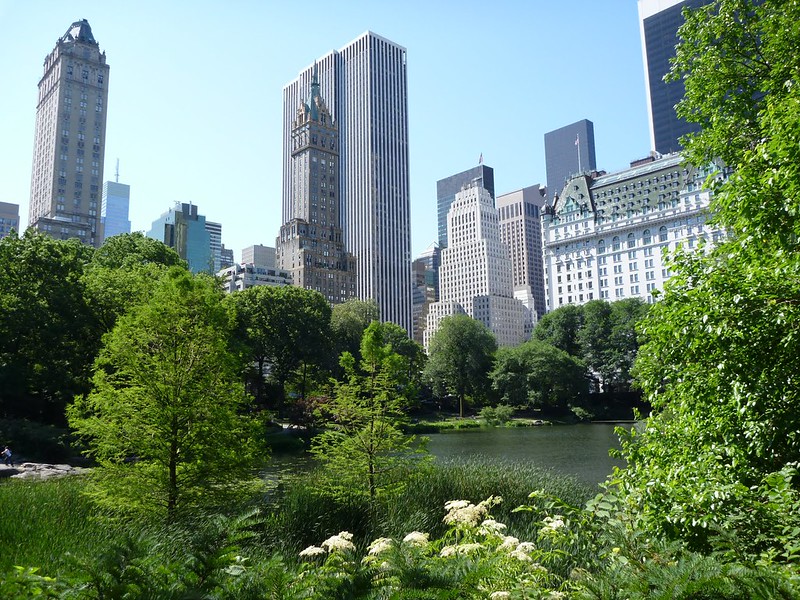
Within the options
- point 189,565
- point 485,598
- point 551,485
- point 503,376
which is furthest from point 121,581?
point 503,376

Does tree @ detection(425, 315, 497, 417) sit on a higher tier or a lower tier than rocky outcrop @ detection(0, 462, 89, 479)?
higher

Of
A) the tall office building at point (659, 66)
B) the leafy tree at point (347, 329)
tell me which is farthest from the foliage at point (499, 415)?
the tall office building at point (659, 66)

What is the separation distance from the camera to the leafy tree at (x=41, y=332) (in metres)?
33.7

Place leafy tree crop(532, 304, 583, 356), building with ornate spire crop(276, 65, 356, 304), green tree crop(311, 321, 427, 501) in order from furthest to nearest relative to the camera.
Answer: building with ornate spire crop(276, 65, 356, 304)
leafy tree crop(532, 304, 583, 356)
green tree crop(311, 321, 427, 501)

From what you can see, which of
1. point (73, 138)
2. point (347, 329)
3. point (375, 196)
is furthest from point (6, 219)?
point (347, 329)

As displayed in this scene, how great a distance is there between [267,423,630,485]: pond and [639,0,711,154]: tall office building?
160906 mm

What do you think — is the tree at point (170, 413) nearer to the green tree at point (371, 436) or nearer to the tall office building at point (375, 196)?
the green tree at point (371, 436)

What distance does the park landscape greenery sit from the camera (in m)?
4.81

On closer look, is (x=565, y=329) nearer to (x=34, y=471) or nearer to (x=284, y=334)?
(x=284, y=334)

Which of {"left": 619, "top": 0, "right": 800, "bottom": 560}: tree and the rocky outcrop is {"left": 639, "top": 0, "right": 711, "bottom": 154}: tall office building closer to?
the rocky outcrop

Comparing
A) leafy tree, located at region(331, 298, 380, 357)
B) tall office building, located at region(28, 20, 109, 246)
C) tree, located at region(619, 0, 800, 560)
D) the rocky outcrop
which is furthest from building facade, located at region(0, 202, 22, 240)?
tree, located at region(619, 0, 800, 560)

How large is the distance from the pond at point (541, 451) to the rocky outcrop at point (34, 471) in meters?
8.79

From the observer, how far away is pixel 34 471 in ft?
77.9

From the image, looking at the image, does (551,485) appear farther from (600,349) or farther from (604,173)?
(604,173)
